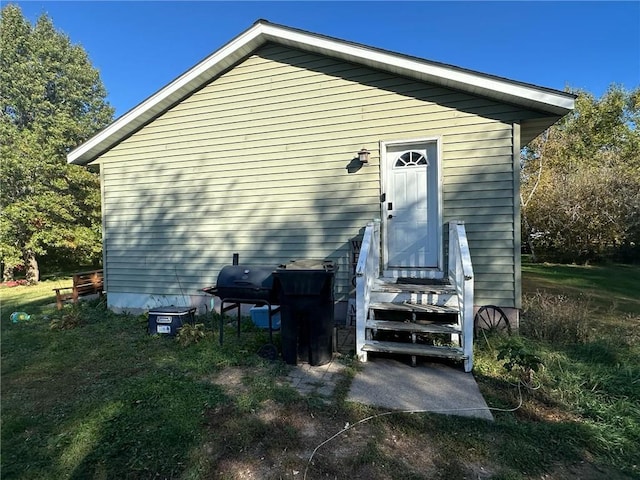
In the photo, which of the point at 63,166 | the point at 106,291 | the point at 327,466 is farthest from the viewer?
the point at 63,166

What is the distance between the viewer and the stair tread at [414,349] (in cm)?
364

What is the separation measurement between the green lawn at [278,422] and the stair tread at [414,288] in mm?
853

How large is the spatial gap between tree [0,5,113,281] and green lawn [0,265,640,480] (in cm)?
1078

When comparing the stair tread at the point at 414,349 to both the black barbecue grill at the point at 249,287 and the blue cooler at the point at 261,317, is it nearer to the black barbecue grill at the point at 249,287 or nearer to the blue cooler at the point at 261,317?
the black barbecue grill at the point at 249,287

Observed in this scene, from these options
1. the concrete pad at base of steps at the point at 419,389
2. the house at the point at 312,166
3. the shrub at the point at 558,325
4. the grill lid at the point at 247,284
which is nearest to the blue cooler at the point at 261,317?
the house at the point at 312,166

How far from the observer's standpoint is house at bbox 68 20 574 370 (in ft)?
16.2

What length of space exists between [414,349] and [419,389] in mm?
585

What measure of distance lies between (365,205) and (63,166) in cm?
1386

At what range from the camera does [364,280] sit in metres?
4.06

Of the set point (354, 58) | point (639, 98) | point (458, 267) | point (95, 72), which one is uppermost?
point (95, 72)

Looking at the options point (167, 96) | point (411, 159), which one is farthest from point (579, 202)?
point (167, 96)

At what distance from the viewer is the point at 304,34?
17.8 feet

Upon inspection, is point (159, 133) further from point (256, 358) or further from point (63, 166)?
point (63, 166)

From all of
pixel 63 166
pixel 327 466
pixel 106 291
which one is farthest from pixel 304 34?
pixel 63 166
